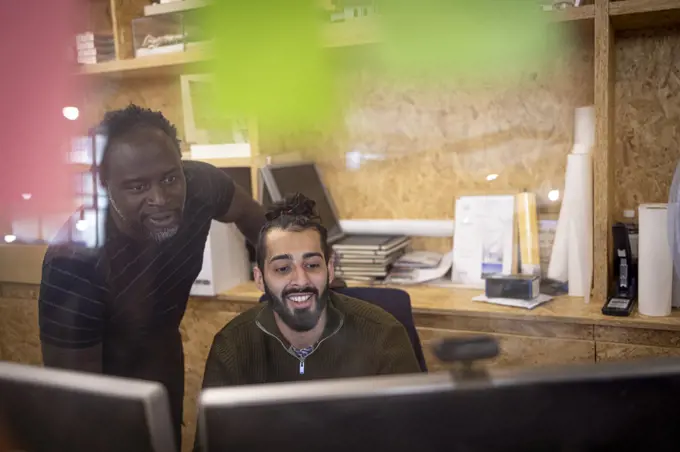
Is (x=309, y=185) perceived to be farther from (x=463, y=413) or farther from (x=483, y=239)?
(x=463, y=413)

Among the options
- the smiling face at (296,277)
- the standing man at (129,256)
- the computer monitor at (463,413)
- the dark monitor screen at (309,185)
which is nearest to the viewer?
the computer monitor at (463,413)

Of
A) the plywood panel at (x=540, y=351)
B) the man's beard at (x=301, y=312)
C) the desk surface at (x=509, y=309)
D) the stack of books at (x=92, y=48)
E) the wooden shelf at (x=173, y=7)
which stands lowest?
the plywood panel at (x=540, y=351)

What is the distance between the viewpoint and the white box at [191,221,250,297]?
1.76 m

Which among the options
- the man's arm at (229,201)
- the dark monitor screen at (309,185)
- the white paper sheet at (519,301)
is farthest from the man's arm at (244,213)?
the white paper sheet at (519,301)

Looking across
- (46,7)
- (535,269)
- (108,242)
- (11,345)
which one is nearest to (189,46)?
(46,7)

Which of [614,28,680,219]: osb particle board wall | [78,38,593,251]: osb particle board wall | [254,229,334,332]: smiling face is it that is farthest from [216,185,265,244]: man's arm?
[614,28,680,219]: osb particle board wall

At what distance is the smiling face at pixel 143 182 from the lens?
151 centimetres

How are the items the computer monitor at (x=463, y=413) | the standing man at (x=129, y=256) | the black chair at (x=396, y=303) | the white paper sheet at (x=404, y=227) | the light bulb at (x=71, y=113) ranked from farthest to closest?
the white paper sheet at (x=404, y=227), the light bulb at (x=71, y=113), the black chair at (x=396, y=303), the standing man at (x=129, y=256), the computer monitor at (x=463, y=413)

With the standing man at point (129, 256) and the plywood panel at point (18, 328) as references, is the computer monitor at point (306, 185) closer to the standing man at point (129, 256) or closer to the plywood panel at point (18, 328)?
the standing man at point (129, 256)

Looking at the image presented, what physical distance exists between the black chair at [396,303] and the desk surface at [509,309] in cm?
26

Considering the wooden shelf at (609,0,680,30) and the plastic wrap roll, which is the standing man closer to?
the plastic wrap roll

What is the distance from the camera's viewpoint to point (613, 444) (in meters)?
0.71

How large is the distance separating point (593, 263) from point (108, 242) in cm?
136

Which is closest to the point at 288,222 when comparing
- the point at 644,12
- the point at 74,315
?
the point at 74,315
